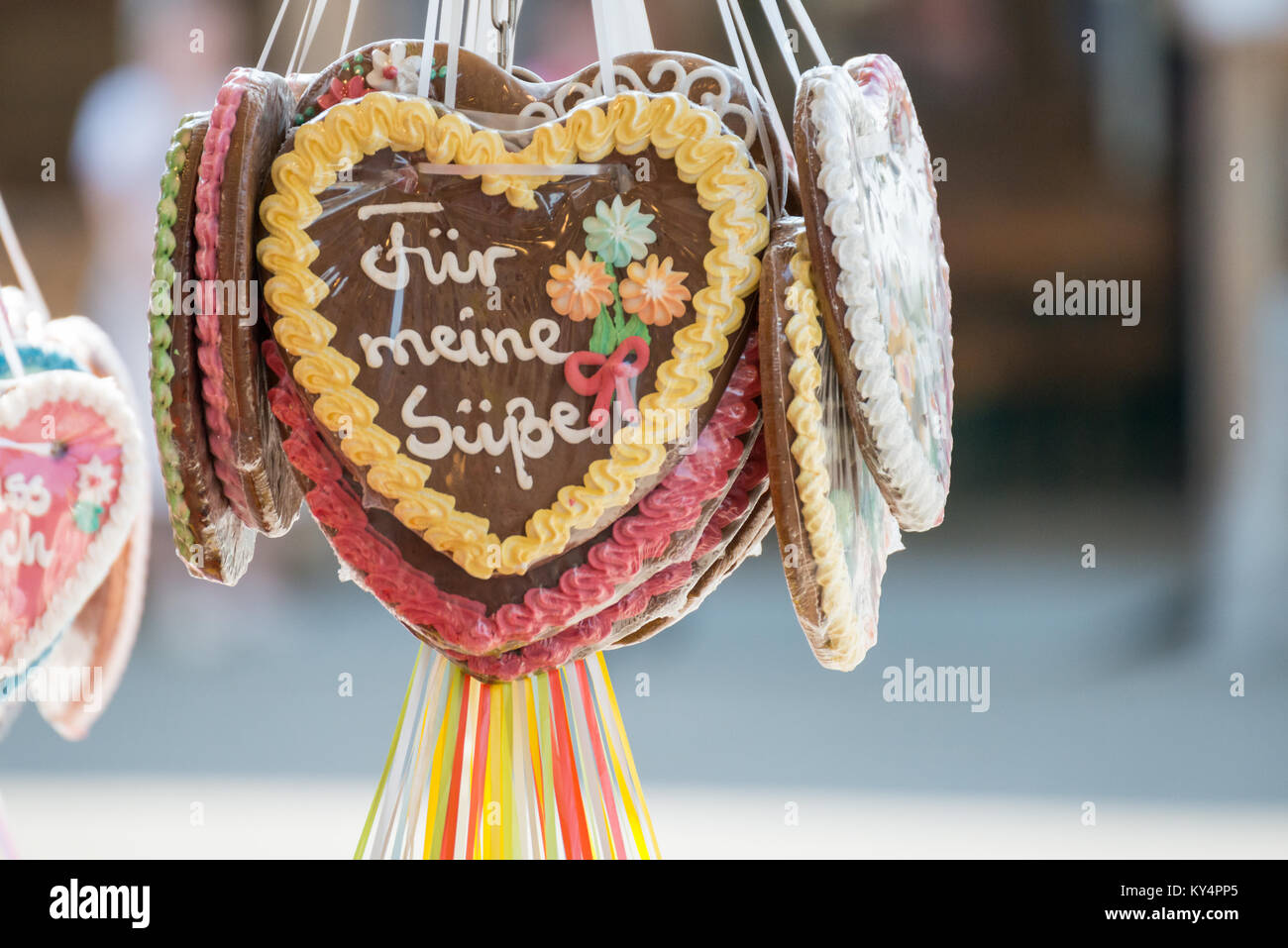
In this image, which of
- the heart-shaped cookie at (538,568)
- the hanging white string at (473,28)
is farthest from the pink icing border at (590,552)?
the hanging white string at (473,28)

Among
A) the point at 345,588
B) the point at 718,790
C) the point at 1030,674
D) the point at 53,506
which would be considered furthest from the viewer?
the point at 345,588

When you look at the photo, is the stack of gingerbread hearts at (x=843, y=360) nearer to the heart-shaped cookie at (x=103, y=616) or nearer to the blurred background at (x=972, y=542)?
the heart-shaped cookie at (x=103, y=616)

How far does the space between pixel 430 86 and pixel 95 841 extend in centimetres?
211

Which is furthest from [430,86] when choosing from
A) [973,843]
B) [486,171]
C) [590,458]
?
[973,843]

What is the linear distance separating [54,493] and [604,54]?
2.17ft

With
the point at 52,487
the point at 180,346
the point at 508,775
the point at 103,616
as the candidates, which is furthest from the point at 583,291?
the point at 103,616

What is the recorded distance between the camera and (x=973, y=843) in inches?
99.1

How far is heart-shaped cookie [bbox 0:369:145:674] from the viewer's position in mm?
1231

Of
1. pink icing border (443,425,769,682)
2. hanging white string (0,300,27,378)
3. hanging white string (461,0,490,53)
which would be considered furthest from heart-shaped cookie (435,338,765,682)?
hanging white string (0,300,27,378)

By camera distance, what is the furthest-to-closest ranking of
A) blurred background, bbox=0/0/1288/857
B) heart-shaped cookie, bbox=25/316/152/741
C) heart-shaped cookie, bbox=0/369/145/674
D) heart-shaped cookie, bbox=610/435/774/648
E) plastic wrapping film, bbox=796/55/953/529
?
blurred background, bbox=0/0/1288/857 → heart-shaped cookie, bbox=25/316/152/741 → heart-shaped cookie, bbox=0/369/145/674 → heart-shaped cookie, bbox=610/435/774/648 → plastic wrapping film, bbox=796/55/953/529

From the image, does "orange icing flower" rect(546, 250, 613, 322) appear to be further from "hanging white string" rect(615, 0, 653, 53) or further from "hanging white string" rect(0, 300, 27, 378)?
"hanging white string" rect(0, 300, 27, 378)

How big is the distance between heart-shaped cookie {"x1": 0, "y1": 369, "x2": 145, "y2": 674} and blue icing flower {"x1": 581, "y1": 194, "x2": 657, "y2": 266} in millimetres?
568

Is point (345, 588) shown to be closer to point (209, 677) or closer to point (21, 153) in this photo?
point (209, 677)

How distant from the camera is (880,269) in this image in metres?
0.93
